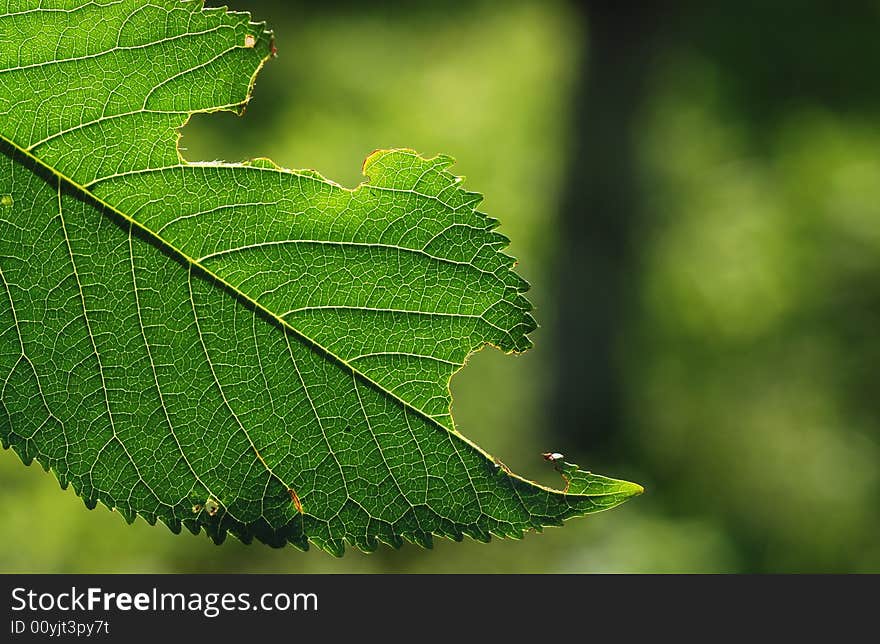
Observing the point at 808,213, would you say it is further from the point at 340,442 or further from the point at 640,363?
the point at 340,442

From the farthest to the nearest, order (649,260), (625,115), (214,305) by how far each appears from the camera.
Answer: (649,260) < (625,115) < (214,305)

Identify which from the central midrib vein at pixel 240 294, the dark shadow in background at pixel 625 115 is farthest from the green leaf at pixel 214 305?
the dark shadow in background at pixel 625 115

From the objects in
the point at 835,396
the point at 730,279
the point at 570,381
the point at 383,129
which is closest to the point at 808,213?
the point at 730,279

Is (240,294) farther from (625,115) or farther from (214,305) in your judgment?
(625,115)

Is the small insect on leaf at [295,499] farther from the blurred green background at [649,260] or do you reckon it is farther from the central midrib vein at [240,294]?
the blurred green background at [649,260]

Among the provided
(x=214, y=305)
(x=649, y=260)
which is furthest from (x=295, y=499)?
(x=649, y=260)

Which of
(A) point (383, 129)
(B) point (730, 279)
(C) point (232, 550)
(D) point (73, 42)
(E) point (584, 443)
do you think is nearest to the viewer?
(D) point (73, 42)

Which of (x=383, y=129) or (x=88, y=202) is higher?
(x=383, y=129)
